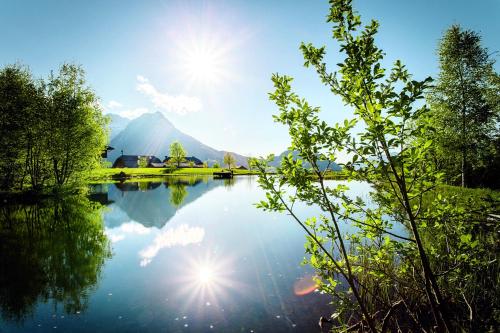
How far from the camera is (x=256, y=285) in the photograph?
10.8m

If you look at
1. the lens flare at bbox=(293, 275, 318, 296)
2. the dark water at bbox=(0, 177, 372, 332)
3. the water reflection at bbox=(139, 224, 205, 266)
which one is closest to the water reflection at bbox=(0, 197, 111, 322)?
the dark water at bbox=(0, 177, 372, 332)

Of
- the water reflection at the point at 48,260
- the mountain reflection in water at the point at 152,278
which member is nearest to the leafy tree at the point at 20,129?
the water reflection at the point at 48,260

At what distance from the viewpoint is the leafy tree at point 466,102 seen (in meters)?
27.4

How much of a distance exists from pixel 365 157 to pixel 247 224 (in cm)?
1946

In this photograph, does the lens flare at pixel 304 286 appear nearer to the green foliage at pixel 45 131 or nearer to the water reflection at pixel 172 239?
the water reflection at pixel 172 239

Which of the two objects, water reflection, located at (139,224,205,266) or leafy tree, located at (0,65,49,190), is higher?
leafy tree, located at (0,65,49,190)

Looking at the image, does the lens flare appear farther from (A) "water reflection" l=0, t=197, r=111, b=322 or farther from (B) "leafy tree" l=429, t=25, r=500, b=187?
(B) "leafy tree" l=429, t=25, r=500, b=187

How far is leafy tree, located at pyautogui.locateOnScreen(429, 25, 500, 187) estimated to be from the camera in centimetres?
2739

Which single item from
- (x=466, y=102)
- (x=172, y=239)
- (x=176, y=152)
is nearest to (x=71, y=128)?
(x=172, y=239)

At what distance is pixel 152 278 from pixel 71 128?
32.3m

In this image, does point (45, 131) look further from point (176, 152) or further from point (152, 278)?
point (176, 152)

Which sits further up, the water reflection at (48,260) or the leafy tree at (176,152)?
the leafy tree at (176,152)

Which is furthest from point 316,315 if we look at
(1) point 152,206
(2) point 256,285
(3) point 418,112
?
(1) point 152,206

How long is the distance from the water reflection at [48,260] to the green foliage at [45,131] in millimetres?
12333
